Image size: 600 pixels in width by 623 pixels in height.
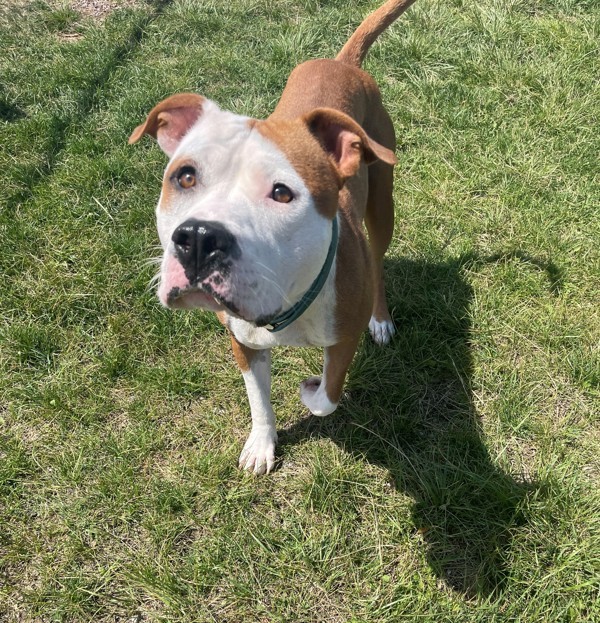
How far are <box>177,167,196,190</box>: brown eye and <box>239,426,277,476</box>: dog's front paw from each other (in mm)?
1666

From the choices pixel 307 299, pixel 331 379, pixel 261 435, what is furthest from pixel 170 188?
pixel 261 435

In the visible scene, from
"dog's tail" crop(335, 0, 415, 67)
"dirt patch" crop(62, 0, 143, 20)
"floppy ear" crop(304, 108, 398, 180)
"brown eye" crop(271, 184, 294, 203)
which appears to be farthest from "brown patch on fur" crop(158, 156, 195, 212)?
"dirt patch" crop(62, 0, 143, 20)

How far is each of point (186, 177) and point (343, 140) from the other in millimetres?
730

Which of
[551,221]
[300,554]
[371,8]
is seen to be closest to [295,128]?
[300,554]

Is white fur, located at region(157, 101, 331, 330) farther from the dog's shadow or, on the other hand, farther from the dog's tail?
the dog's tail

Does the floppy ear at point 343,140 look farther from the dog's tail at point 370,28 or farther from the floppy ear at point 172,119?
the dog's tail at point 370,28

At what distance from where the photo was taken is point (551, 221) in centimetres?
469

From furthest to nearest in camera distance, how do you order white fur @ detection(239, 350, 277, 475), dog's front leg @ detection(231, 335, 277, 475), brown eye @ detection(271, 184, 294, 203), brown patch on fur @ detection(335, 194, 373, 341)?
white fur @ detection(239, 350, 277, 475) < dog's front leg @ detection(231, 335, 277, 475) < brown patch on fur @ detection(335, 194, 373, 341) < brown eye @ detection(271, 184, 294, 203)

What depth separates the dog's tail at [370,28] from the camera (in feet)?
12.8

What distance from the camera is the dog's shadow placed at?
315cm

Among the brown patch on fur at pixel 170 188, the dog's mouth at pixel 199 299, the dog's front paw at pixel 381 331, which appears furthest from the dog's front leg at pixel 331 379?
the brown patch on fur at pixel 170 188

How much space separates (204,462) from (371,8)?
18.8 ft

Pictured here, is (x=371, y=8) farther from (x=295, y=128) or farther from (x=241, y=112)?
(x=295, y=128)

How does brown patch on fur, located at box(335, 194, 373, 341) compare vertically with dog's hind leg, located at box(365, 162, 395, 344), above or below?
above
